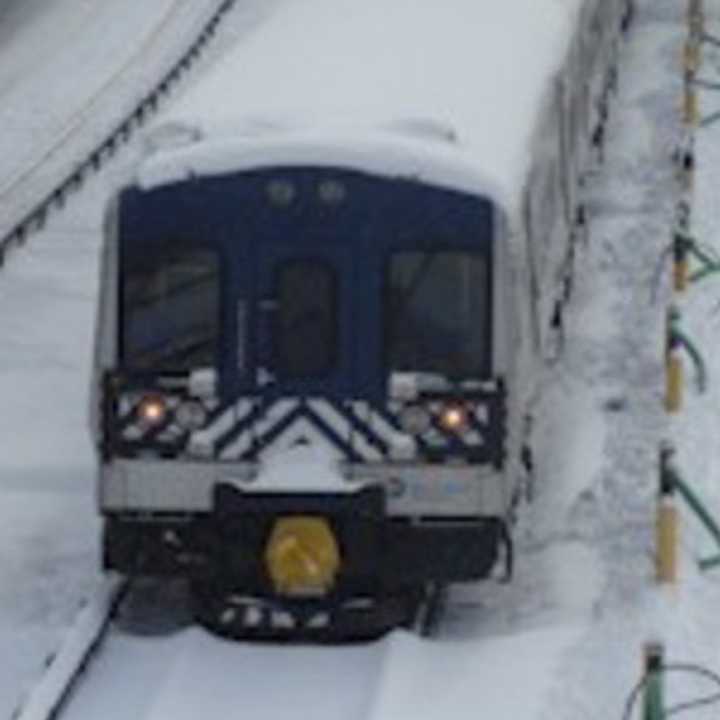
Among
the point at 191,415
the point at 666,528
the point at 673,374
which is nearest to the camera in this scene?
the point at 191,415

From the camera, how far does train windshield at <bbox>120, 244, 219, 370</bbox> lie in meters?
14.8

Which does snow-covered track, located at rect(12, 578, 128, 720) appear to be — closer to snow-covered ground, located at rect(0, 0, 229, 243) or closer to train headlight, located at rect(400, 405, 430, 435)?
train headlight, located at rect(400, 405, 430, 435)

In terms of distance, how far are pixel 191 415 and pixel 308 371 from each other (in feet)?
2.22

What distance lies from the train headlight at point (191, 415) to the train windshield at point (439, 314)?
3.43 ft

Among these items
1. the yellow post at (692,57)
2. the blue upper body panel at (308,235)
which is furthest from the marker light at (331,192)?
the yellow post at (692,57)

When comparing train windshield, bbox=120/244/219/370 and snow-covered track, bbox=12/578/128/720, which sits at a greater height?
train windshield, bbox=120/244/219/370

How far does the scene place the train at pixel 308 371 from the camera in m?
14.7

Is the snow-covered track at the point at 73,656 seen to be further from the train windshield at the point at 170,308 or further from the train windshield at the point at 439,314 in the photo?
the train windshield at the point at 439,314

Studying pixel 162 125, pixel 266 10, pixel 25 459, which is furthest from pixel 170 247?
pixel 266 10

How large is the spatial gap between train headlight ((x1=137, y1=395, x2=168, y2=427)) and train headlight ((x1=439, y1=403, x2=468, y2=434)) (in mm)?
1506

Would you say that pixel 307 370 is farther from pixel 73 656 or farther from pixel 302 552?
pixel 73 656

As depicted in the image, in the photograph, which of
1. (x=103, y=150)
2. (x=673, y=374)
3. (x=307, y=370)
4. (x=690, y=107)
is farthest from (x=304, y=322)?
(x=103, y=150)

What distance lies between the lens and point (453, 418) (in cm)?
1476

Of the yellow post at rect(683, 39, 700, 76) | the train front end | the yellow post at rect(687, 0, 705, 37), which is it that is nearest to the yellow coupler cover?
the train front end
